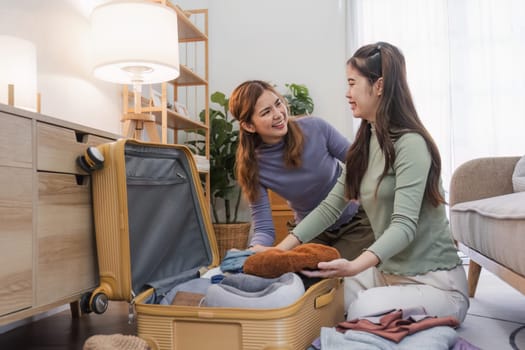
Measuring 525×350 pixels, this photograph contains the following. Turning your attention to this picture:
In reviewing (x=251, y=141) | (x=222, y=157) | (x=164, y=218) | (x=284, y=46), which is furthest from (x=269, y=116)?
(x=284, y=46)

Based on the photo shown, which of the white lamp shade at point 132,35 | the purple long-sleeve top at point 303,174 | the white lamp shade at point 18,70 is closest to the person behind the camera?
the white lamp shade at point 18,70

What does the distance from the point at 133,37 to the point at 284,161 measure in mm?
831

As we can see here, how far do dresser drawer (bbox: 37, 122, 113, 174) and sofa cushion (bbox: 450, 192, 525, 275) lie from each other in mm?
1111

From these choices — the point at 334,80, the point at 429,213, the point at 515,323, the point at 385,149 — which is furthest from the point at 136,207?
the point at 334,80

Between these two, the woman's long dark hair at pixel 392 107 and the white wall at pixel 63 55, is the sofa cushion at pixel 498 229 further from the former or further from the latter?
the white wall at pixel 63 55

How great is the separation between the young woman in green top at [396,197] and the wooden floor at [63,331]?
655 millimetres

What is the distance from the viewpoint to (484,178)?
1996 millimetres

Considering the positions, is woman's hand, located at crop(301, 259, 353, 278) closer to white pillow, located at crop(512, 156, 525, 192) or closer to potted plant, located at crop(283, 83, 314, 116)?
white pillow, located at crop(512, 156, 525, 192)

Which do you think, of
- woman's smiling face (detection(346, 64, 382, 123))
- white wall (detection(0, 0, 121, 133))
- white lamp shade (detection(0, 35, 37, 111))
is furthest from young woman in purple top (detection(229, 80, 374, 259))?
white wall (detection(0, 0, 121, 133))

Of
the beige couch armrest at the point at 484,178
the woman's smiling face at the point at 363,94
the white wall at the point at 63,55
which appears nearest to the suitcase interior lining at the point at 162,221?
the woman's smiling face at the point at 363,94

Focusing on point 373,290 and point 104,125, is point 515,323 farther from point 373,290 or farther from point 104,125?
point 104,125

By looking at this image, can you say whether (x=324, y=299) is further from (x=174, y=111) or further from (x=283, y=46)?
(x=283, y=46)

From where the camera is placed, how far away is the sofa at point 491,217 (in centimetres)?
120

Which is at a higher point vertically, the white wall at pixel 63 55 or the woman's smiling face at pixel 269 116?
the white wall at pixel 63 55
